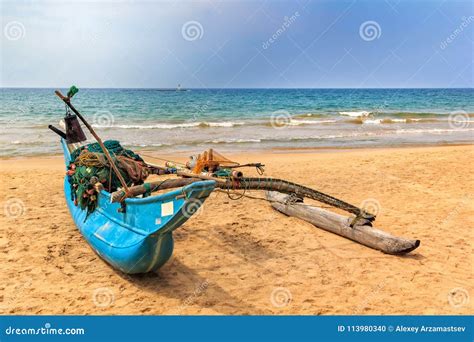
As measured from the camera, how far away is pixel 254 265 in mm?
6078

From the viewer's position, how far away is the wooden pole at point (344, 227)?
6.20 m

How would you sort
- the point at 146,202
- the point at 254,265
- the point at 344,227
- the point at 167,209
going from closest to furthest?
1. the point at 167,209
2. the point at 146,202
3. the point at 254,265
4. the point at 344,227

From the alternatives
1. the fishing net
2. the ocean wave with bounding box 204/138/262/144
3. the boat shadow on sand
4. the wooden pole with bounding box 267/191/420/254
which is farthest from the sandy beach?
the ocean wave with bounding box 204/138/262/144

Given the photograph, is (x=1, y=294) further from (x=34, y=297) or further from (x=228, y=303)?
(x=228, y=303)

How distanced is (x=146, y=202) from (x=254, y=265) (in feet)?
6.91

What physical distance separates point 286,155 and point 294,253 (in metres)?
8.32

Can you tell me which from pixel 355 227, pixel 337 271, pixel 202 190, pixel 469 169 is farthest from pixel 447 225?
pixel 202 190

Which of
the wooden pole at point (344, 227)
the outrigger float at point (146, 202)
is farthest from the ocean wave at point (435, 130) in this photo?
the outrigger float at point (146, 202)

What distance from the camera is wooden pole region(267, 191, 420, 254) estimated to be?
20.3ft

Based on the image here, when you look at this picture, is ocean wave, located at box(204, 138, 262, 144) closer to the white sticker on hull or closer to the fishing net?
the fishing net

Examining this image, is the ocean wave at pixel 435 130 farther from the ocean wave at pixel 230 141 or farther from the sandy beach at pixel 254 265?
the sandy beach at pixel 254 265

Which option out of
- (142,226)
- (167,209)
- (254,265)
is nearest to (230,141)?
(254,265)

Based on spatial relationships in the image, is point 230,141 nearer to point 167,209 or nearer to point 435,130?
point 435,130

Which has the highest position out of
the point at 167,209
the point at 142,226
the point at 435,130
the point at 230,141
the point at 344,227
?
the point at 435,130
